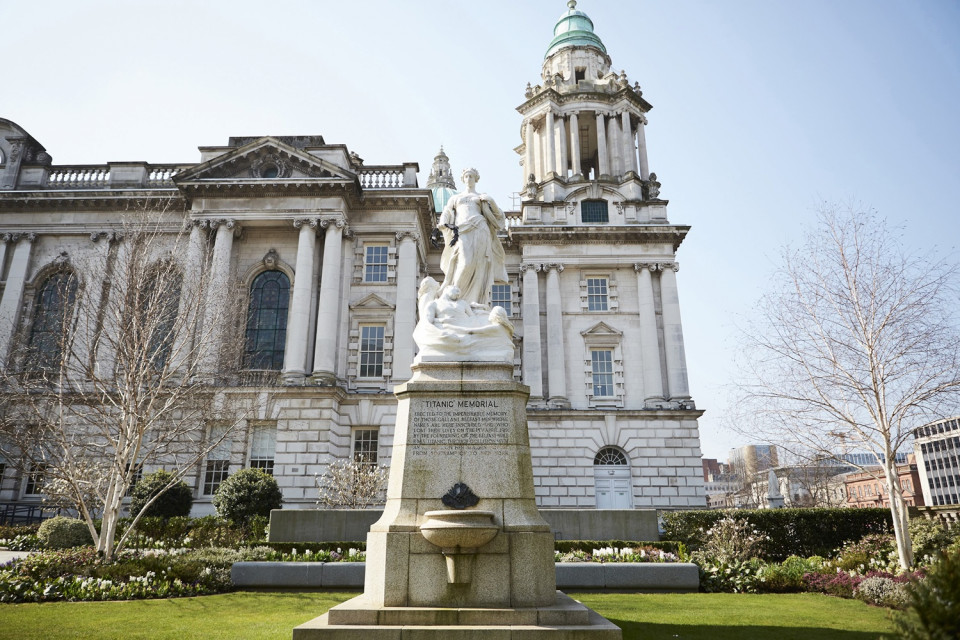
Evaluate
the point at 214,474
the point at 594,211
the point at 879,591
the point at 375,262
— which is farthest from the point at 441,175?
the point at 879,591

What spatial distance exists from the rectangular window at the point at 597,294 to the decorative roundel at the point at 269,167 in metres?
17.3

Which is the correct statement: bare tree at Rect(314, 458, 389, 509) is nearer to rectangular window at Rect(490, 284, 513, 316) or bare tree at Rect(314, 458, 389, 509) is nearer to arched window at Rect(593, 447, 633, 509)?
arched window at Rect(593, 447, 633, 509)

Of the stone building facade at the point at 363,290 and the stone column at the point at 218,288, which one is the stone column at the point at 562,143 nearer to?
the stone building facade at the point at 363,290

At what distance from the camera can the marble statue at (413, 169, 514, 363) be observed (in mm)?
9867

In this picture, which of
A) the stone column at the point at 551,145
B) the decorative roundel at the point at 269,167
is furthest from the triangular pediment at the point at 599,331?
the decorative roundel at the point at 269,167

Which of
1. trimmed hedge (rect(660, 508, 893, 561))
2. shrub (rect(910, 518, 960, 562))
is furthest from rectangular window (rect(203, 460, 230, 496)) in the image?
shrub (rect(910, 518, 960, 562))

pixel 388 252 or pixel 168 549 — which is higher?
pixel 388 252

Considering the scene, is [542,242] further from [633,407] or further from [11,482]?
[11,482]

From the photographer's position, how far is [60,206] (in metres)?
34.2

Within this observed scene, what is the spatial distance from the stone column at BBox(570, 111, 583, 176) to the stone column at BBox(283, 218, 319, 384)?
1646 centimetres

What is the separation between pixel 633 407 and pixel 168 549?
74.2ft

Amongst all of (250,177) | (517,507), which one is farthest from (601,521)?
(250,177)

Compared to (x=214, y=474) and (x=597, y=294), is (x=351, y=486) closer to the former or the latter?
(x=214, y=474)

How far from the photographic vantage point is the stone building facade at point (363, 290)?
29.8m
